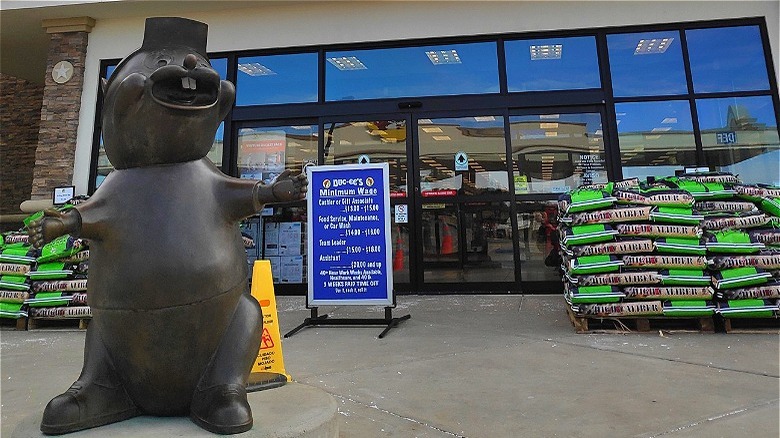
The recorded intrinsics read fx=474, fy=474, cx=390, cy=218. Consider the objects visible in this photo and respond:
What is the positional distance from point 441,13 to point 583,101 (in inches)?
101

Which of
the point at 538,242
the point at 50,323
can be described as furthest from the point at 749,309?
the point at 50,323

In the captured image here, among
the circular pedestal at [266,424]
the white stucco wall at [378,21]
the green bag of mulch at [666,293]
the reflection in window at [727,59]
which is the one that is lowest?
the circular pedestal at [266,424]

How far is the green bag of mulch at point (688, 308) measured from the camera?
13.8ft

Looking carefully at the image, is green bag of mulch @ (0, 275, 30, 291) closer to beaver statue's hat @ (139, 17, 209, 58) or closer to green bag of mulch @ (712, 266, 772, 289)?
beaver statue's hat @ (139, 17, 209, 58)

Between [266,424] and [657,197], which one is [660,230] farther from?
[266,424]

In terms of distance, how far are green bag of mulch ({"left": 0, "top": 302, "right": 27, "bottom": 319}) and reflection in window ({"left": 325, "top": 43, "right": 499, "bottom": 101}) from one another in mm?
4868

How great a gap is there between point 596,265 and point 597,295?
10.7 inches

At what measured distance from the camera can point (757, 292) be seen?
418 cm

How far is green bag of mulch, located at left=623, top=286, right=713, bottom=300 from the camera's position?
4223 mm

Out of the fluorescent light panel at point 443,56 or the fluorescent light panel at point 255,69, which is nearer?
the fluorescent light panel at point 443,56

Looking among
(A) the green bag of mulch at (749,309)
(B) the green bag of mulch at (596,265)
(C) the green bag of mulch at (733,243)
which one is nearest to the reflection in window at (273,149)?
(B) the green bag of mulch at (596,265)

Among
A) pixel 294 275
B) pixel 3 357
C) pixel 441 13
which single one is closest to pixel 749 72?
pixel 441 13

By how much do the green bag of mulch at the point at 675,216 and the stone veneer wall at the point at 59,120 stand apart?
829 cm

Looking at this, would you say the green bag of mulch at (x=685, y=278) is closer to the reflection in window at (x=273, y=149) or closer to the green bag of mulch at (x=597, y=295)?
the green bag of mulch at (x=597, y=295)
